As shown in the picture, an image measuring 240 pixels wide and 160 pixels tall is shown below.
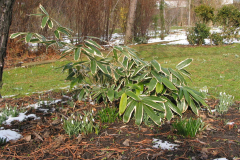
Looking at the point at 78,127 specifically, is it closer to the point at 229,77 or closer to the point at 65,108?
the point at 65,108

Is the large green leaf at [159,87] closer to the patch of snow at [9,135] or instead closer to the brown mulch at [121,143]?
the brown mulch at [121,143]

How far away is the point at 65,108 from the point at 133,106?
45.0 inches

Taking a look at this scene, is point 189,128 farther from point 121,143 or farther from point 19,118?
point 19,118

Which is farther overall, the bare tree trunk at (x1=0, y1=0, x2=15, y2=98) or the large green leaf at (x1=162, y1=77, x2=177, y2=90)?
the large green leaf at (x1=162, y1=77, x2=177, y2=90)

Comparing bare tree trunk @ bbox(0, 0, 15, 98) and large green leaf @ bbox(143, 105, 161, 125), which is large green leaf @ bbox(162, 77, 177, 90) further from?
bare tree trunk @ bbox(0, 0, 15, 98)

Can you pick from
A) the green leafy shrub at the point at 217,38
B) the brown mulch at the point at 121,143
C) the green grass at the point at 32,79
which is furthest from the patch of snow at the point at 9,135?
the green leafy shrub at the point at 217,38

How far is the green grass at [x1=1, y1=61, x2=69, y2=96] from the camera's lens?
5277mm

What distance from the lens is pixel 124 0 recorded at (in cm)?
1439

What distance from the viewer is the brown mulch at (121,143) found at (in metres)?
1.93

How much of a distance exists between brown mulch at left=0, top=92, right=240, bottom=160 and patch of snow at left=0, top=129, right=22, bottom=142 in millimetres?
76

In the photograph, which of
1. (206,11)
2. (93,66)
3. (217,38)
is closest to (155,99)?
(93,66)

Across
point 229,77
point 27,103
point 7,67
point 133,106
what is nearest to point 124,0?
point 7,67

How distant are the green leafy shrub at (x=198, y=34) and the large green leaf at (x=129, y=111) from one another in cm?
1066

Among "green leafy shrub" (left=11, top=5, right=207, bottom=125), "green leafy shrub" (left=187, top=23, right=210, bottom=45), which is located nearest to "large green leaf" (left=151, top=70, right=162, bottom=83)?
"green leafy shrub" (left=11, top=5, right=207, bottom=125)
